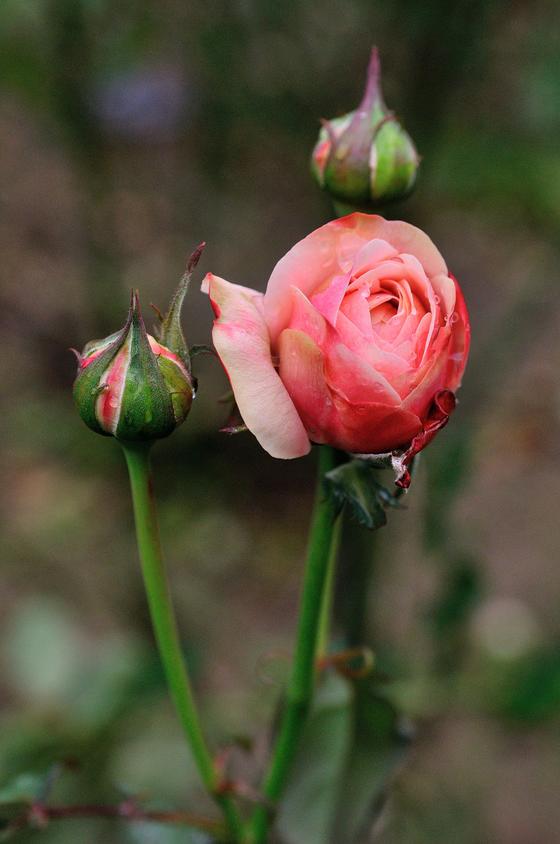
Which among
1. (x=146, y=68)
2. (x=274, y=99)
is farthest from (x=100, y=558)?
(x=146, y=68)

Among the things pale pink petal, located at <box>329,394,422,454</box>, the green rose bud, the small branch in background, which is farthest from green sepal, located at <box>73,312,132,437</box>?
the small branch in background

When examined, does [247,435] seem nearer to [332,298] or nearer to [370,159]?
[370,159]

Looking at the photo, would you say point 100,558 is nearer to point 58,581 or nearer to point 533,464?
point 58,581

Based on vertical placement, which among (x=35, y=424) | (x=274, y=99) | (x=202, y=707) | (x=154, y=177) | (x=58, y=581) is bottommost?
(x=58, y=581)

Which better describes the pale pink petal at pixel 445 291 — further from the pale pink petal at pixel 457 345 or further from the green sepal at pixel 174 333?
the green sepal at pixel 174 333

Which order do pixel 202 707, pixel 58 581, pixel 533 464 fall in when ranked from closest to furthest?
pixel 202 707
pixel 58 581
pixel 533 464

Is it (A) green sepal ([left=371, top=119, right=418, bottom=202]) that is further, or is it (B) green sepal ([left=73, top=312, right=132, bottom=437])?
(A) green sepal ([left=371, top=119, right=418, bottom=202])

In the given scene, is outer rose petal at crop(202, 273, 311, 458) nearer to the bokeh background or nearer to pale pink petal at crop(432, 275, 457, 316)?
pale pink petal at crop(432, 275, 457, 316)
